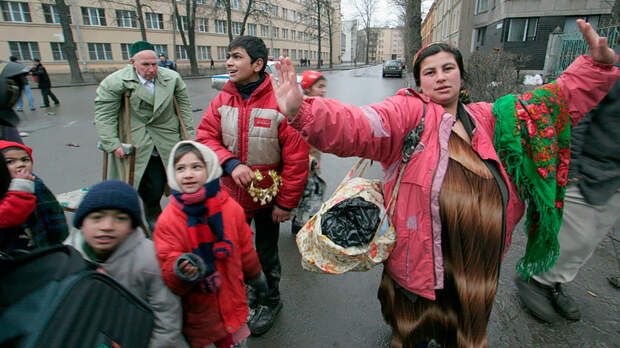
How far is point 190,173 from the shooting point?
1820 mm

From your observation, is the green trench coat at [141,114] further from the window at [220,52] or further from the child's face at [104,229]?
the window at [220,52]

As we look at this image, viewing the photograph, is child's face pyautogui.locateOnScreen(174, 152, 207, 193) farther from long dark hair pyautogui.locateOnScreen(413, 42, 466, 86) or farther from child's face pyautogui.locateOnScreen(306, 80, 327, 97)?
child's face pyautogui.locateOnScreen(306, 80, 327, 97)

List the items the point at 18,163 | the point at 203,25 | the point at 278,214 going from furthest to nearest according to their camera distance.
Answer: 1. the point at 203,25
2. the point at 278,214
3. the point at 18,163

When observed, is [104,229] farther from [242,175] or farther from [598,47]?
[598,47]

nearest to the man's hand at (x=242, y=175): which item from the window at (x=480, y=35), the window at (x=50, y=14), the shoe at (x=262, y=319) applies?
the shoe at (x=262, y=319)

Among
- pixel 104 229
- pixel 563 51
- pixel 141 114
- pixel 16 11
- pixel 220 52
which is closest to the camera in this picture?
pixel 104 229

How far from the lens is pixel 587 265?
3.26 metres

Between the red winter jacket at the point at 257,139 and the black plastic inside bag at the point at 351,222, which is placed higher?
the red winter jacket at the point at 257,139

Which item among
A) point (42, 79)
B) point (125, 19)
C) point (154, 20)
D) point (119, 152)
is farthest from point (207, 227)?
point (154, 20)

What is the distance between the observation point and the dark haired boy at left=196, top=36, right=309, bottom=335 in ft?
7.35

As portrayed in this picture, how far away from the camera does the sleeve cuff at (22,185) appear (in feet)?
5.80

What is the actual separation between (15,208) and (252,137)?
130cm

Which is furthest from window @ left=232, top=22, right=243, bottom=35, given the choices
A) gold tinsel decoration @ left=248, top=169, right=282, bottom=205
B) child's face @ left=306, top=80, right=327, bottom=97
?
gold tinsel decoration @ left=248, top=169, right=282, bottom=205

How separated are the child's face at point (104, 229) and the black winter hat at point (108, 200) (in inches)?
1.3
